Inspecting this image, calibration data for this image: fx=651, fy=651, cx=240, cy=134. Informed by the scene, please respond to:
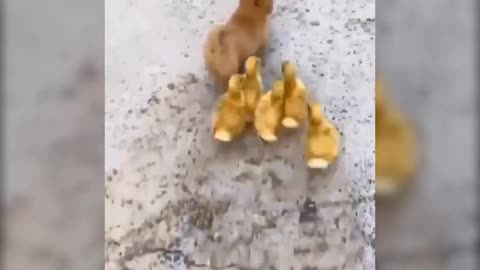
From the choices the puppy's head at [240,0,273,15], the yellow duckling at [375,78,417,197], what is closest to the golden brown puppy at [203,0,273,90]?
the puppy's head at [240,0,273,15]

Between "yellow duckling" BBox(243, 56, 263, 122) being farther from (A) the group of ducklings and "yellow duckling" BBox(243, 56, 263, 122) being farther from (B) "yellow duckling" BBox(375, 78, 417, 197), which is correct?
(B) "yellow duckling" BBox(375, 78, 417, 197)

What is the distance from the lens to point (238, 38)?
0.67 metres

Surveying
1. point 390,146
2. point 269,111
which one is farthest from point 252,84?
point 390,146

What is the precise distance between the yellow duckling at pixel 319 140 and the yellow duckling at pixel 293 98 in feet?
0.05

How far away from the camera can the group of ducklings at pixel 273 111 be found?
0.66 metres

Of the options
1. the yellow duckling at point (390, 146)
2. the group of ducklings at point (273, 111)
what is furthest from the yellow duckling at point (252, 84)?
the yellow duckling at point (390, 146)

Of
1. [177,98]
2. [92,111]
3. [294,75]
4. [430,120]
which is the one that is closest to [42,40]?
[92,111]

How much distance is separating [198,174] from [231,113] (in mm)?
80

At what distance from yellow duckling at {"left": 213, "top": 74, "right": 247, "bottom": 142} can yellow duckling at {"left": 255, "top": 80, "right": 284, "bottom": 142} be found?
18 mm

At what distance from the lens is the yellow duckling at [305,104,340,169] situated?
0.67 metres

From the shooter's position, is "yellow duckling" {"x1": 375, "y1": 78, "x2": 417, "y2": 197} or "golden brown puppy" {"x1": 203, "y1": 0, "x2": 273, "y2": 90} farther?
"yellow duckling" {"x1": 375, "y1": 78, "x2": 417, "y2": 197}

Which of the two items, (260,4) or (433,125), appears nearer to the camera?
(260,4)

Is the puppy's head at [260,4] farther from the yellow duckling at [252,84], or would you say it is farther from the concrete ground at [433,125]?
the concrete ground at [433,125]

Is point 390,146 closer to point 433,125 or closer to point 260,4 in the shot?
point 433,125
